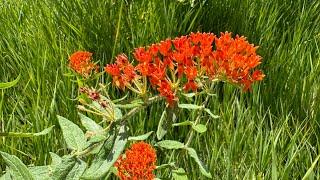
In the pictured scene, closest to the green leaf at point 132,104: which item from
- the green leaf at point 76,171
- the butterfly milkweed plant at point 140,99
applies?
the butterfly milkweed plant at point 140,99

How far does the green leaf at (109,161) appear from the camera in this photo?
2.90 feet

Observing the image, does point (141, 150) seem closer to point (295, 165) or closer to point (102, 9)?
point (295, 165)

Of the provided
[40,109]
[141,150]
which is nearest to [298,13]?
[40,109]

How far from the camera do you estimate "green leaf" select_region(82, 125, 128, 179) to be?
2.90ft

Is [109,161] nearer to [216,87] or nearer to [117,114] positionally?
[117,114]

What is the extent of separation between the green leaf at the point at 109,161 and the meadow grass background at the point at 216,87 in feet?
1.02

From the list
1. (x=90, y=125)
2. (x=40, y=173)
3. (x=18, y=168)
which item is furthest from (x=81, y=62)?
(x=18, y=168)

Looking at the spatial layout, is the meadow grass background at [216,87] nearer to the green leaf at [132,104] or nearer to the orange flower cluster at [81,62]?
the orange flower cluster at [81,62]

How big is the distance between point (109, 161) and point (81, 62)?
501mm

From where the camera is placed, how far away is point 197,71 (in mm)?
964

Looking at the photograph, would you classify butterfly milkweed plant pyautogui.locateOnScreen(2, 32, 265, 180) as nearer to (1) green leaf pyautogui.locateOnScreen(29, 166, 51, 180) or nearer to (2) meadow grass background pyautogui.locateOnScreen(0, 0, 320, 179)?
(1) green leaf pyautogui.locateOnScreen(29, 166, 51, 180)

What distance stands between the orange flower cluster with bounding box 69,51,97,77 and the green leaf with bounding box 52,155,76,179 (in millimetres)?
457

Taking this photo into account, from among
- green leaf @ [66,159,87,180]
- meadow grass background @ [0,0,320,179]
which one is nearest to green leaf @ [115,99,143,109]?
green leaf @ [66,159,87,180]

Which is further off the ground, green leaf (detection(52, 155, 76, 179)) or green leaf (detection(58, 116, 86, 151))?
green leaf (detection(58, 116, 86, 151))
